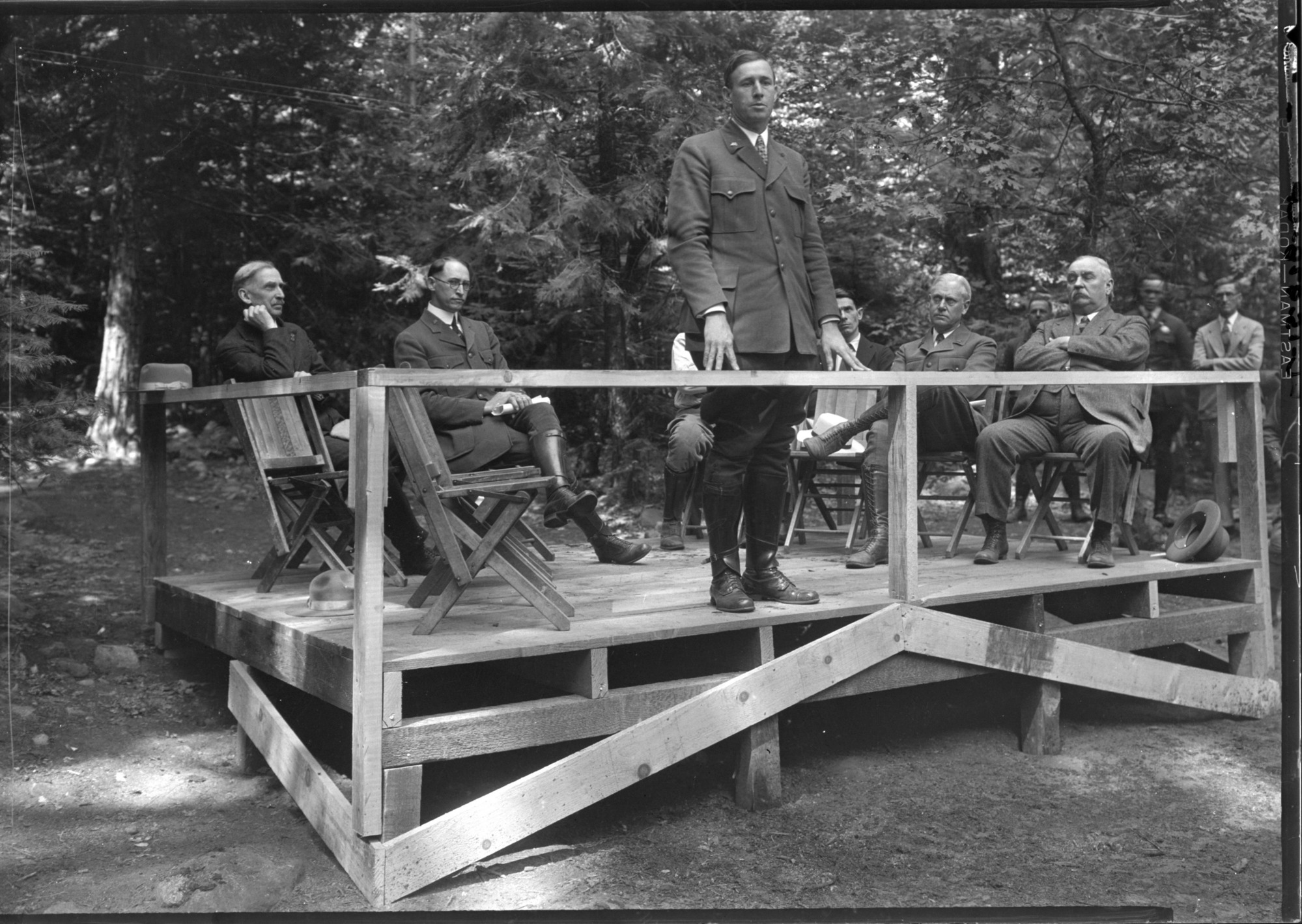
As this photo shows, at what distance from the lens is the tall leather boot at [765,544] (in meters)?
4.33

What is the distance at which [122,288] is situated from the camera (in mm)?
10773

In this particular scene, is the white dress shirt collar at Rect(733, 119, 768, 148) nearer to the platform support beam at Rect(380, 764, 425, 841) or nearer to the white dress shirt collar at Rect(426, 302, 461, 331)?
the white dress shirt collar at Rect(426, 302, 461, 331)

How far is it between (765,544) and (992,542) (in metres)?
1.69

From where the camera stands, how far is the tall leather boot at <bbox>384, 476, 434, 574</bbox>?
207 inches

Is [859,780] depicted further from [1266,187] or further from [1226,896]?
[1266,187]

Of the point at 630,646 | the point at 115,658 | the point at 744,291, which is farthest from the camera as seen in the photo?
the point at 115,658

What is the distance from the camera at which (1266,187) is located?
296 inches

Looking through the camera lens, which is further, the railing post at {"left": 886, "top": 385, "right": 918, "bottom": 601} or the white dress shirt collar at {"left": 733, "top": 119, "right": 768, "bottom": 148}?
the railing post at {"left": 886, "top": 385, "right": 918, "bottom": 601}

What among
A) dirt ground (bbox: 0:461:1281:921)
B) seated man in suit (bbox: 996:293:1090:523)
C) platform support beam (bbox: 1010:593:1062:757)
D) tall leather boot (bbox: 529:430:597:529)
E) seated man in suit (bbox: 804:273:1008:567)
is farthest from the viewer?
seated man in suit (bbox: 996:293:1090:523)

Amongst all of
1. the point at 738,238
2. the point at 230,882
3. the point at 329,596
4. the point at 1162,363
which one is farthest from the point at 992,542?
the point at 230,882

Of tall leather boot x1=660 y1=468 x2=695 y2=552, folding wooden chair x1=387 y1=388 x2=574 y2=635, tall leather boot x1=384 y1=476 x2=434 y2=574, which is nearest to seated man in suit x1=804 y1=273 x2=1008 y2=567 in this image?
tall leather boot x1=660 y1=468 x2=695 y2=552

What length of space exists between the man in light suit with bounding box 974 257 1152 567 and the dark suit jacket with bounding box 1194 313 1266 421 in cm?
196

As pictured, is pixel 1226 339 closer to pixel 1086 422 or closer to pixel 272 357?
pixel 1086 422

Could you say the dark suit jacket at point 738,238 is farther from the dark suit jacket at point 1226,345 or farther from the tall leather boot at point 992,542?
the dark suit jacket at point 1226,345
